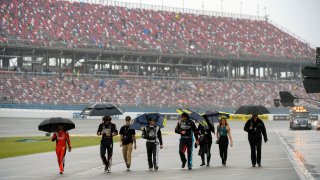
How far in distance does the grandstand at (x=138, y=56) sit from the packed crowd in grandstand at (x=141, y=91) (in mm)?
110

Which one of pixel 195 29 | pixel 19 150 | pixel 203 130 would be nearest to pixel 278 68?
pixel 195 29

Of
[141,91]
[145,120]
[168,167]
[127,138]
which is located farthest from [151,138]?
[141,91]

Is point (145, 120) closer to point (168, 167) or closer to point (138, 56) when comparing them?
point (168, 167)

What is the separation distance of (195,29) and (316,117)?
21.5 m

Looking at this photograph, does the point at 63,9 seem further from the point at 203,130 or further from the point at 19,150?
the point at 203,130

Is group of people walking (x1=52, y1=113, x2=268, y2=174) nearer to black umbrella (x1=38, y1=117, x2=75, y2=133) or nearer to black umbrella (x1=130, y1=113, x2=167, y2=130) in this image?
black umbrella (x1=130, y1=113, x2=167, y2=130)

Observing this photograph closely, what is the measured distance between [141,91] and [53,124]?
188 feet

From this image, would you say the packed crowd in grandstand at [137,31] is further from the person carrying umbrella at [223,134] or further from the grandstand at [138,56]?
the person carrying umbrella at [223,134]

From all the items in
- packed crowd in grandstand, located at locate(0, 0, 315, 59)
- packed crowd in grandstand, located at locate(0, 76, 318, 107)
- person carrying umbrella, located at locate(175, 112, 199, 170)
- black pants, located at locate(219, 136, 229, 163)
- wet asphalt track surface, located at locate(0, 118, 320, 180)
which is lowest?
wet asphalt track surface, located at locate(0, 118, 320, 180)

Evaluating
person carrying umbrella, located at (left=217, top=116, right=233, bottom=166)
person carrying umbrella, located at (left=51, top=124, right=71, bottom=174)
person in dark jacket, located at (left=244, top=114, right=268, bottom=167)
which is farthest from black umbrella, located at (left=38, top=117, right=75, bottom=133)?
person in dark jacket, located at (left=244, top=114, right=268, bottom=167)

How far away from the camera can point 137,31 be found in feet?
282

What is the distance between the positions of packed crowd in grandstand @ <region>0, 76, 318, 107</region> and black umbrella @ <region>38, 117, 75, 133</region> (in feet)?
154

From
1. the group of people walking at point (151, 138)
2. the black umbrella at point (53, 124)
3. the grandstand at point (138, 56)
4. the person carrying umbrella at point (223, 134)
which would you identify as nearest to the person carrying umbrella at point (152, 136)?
the group of people walking at point (151, 138)

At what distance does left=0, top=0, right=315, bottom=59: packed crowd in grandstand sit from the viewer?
250 feet
